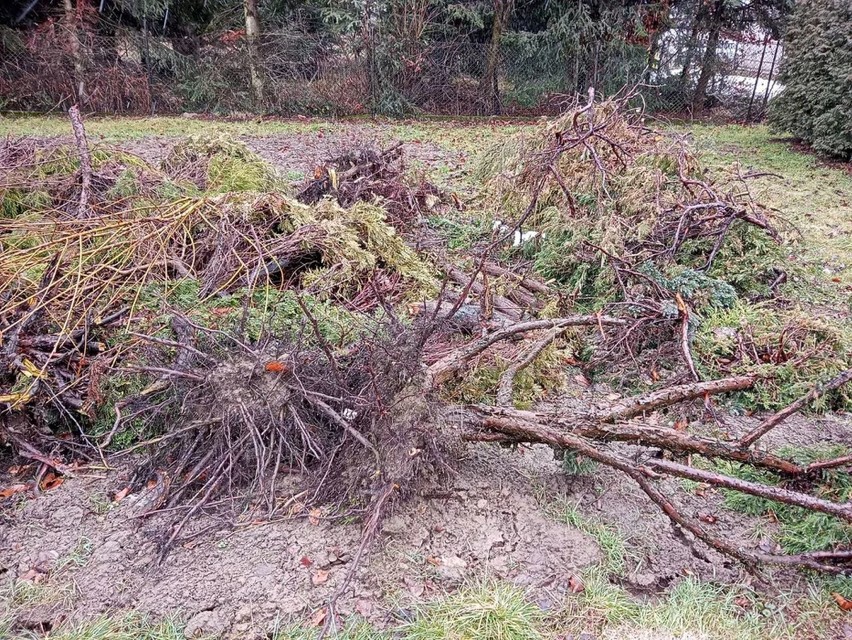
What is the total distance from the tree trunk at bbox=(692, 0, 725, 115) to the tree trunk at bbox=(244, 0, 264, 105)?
34.2 feet

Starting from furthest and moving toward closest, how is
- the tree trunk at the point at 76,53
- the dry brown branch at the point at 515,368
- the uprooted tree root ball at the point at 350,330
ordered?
the tree trunk at the point at 76,53, the dry brown branch at the point at 515,368, the uprooted tree root ball at the point at 350,330

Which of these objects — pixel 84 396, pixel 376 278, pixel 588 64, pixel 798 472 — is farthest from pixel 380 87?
pixel 798 472

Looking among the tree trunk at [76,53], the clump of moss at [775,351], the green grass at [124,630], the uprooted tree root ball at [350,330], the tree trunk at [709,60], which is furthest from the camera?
the tree trunk at [709,60]

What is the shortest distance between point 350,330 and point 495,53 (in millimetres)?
11680

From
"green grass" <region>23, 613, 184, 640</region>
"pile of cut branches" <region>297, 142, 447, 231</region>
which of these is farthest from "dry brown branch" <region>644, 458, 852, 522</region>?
"pile of cut branches" <region>297, 142, 447, 231</region>

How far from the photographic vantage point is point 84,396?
112 inches

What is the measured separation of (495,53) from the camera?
12859 mm

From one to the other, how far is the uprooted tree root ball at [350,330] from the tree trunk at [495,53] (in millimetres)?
8166

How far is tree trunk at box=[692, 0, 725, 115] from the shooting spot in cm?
1312

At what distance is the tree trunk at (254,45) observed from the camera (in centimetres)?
1245

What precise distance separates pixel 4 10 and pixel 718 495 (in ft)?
52.9

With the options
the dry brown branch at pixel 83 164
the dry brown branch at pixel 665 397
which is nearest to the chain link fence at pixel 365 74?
the dry brown branch at pixel 83 164

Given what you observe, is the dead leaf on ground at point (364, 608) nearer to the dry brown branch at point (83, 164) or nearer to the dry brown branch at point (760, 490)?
the dry brown branch at point (760, 490)

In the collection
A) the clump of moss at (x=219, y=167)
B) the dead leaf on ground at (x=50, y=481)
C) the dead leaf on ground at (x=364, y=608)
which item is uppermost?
the clump of moss at (x=219, y=167)
